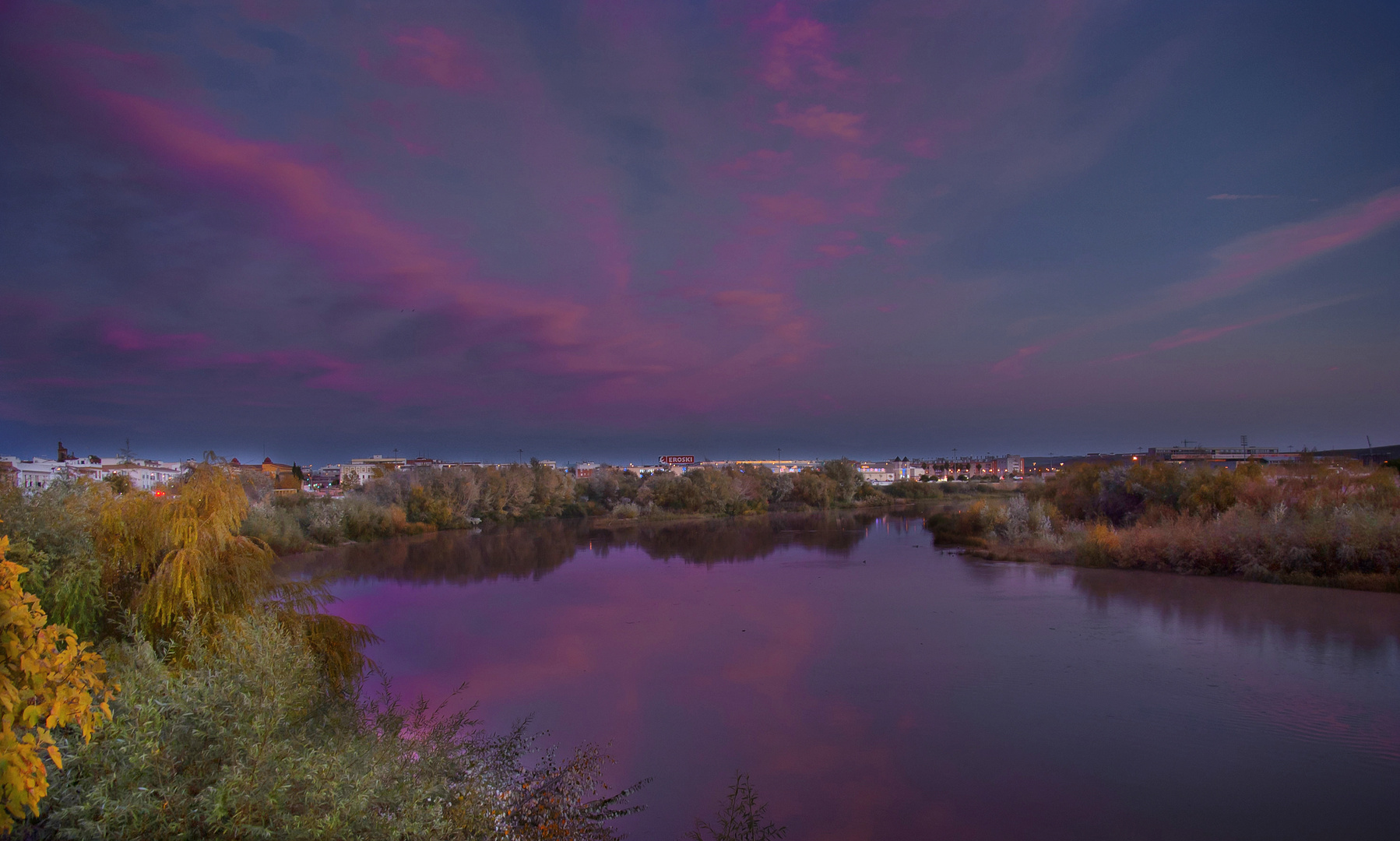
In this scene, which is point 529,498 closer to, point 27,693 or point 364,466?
point 27,693

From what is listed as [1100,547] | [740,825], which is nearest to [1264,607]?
[1100,547]

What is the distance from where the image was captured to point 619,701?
10.4m

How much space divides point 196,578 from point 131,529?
1.01 m

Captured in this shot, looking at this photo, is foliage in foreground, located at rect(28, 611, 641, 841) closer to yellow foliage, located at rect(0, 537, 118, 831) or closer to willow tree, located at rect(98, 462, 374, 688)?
willow tree, located at rect(98, 462, 374, 688)

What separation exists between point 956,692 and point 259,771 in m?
9.59

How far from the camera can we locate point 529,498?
4659 cm

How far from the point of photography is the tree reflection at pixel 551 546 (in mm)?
24500

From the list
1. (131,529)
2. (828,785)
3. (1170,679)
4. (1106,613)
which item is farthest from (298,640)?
(1106,613)

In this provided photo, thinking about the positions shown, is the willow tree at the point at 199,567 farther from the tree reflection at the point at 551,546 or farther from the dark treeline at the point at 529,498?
the dark treeline at the point at 529,498

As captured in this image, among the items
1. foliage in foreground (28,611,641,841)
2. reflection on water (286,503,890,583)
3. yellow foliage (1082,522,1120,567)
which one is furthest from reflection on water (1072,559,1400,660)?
foliage in foreground (28,611,641,841)

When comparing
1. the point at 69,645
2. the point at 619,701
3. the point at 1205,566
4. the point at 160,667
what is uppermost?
the point at 69,645

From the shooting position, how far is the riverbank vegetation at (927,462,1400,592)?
15688 millimetres

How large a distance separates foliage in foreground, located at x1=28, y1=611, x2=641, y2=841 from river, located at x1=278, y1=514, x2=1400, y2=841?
7.19 feet

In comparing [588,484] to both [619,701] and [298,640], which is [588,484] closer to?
[619,701]
